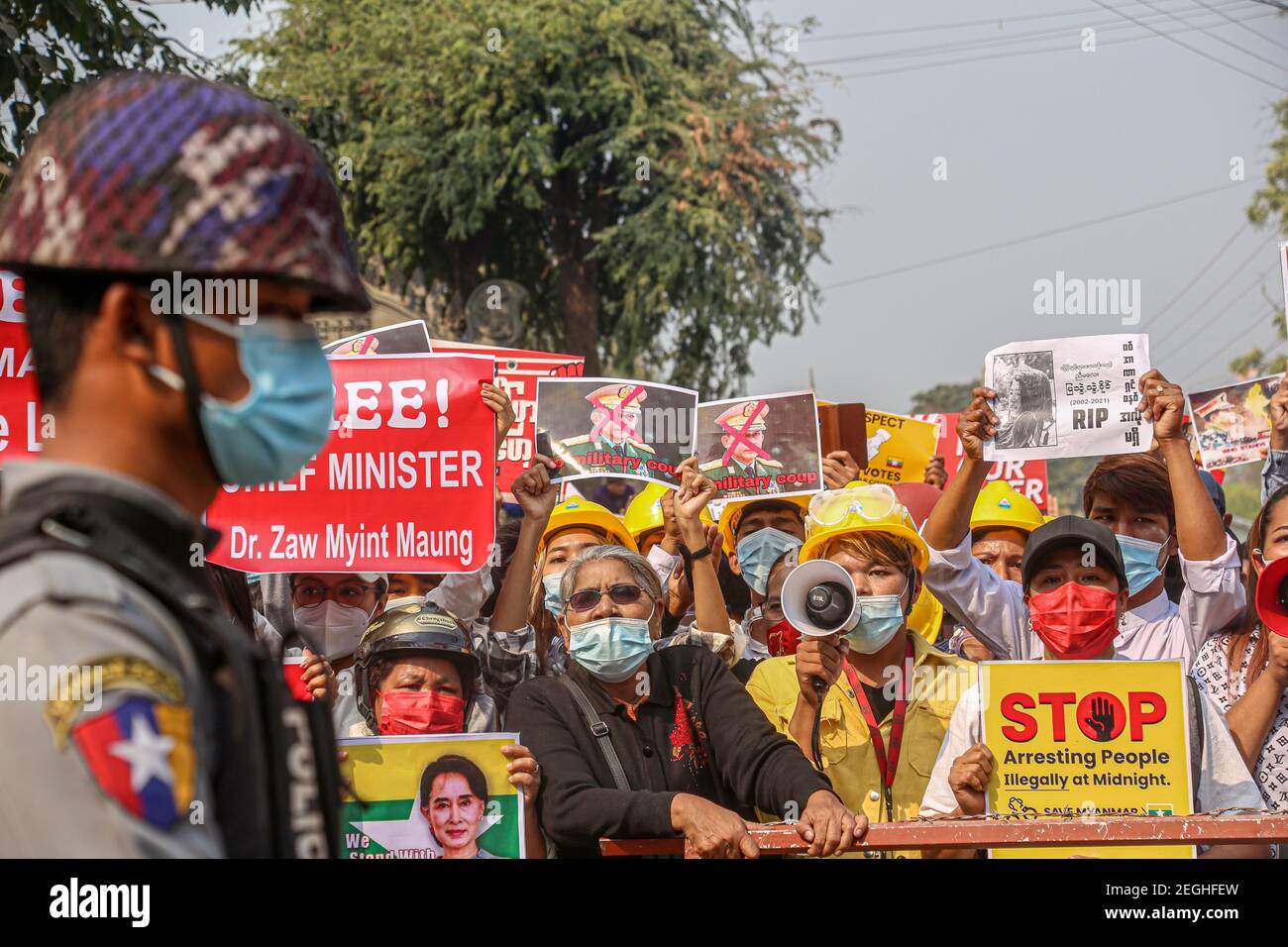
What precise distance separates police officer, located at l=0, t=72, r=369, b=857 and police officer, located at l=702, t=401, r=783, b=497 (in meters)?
4.93

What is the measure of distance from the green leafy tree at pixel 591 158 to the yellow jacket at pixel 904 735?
16.5 m

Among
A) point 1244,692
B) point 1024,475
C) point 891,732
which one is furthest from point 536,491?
point 1024,475

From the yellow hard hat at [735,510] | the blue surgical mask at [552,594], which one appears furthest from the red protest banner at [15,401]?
the yellow hard hat at [735,510]

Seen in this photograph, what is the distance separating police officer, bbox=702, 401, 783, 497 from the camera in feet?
21.5

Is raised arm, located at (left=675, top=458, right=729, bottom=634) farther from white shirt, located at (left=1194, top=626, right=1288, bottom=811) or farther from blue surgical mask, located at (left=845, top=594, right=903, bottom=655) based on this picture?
white shirt, located at (left=1194, top=626, right=1288, bottom=811)

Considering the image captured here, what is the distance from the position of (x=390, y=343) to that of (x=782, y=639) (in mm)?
2071

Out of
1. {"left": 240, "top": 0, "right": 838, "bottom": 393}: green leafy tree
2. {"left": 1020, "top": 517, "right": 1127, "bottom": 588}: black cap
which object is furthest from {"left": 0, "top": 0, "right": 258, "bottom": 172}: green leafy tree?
{"left": 240, "top": 0, "right": 838, "bottom": 393}: green leafy tree

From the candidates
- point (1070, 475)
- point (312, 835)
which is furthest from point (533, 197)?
point (1070, 475)

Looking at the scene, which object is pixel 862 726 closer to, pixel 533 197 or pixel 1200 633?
pixel 1200 633

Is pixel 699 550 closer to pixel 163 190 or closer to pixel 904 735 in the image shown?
pixel 904 735

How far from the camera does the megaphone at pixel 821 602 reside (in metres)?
4.51

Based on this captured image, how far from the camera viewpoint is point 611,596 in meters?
4.55

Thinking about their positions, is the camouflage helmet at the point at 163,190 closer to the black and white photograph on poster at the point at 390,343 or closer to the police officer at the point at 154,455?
the police officer at the point at 154,455

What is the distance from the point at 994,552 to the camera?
20.6 ft
